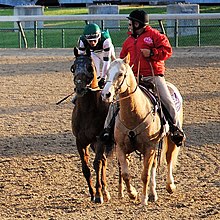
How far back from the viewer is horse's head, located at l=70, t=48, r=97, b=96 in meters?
9.08

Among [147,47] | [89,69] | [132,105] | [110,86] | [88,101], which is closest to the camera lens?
[110,86]

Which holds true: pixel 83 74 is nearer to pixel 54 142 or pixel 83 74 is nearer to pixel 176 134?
pixel 176 134

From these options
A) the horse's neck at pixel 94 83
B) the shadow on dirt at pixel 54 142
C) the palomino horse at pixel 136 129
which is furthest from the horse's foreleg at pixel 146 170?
the shadow on dirt at pixel 54 142

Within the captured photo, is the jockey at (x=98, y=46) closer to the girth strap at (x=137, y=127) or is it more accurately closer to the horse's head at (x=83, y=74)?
the horse's head at (x=83, y=74)

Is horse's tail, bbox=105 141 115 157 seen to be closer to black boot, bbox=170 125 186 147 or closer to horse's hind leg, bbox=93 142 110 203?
horse's hind leg, bbox=93 142 110 203

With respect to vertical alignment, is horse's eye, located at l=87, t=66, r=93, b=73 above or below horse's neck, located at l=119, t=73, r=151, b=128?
above

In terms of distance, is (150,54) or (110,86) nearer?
(110,86)

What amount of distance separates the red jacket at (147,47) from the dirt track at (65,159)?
165 cm

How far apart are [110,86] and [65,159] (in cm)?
364

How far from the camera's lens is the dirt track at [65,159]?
29.4ft

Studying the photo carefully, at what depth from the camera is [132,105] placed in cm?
875

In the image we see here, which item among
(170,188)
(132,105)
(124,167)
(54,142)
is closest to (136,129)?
(132,105)

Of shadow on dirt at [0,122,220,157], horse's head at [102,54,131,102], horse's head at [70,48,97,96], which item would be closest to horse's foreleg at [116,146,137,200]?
horse's head at [70,48,97,96]

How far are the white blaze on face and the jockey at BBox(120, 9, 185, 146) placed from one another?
2.98ft
